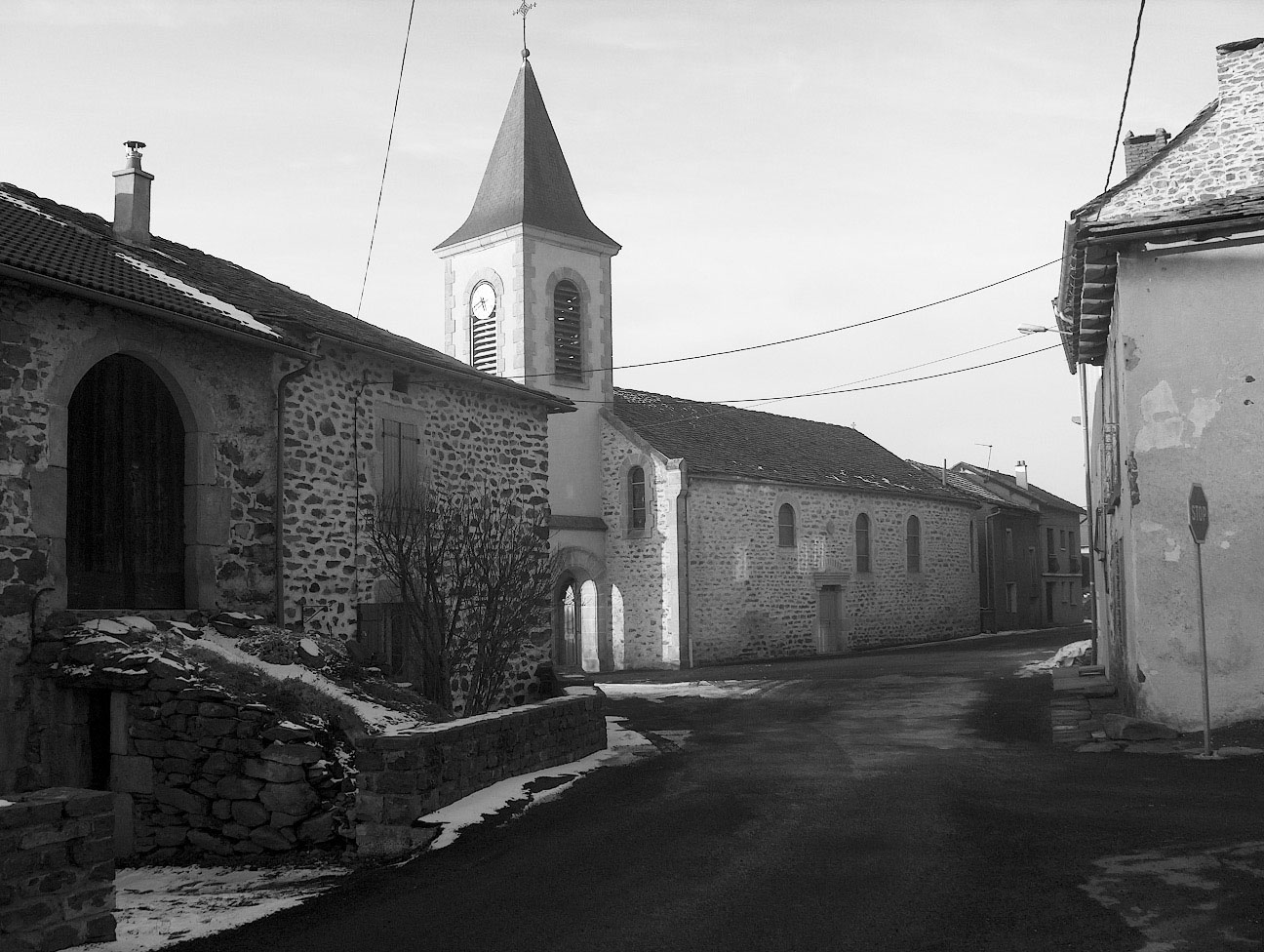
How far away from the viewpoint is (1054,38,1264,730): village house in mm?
11773

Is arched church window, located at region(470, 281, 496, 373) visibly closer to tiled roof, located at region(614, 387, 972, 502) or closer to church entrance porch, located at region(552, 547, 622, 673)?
tiled roof, located at region(614, 387, 972, 502)

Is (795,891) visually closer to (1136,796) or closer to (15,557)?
(1136,796)

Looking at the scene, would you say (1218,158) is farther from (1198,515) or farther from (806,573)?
(806,573)

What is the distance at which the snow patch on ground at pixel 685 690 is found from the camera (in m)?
19.7

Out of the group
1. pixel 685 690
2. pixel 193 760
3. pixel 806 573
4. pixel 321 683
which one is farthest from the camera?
pixel 806 573

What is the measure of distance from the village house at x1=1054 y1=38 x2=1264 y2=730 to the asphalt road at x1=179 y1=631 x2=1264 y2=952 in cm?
141

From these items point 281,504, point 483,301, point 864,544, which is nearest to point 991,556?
point 864,544

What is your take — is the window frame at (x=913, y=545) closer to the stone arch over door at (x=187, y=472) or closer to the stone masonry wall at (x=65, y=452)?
the stone masonry wall at (x=65, y=452)

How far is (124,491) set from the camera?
36.9 feet

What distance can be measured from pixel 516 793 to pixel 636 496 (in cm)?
1986

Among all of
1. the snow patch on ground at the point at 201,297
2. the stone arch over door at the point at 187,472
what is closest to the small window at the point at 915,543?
the snow patch on ground at the point at 201,297

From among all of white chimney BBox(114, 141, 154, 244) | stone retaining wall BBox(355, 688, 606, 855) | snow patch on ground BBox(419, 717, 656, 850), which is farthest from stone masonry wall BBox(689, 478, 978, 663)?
stone retaining wall BBox(355, 688, 606, 855)

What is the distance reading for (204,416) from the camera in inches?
459

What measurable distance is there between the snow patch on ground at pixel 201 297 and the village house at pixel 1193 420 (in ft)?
27.4
